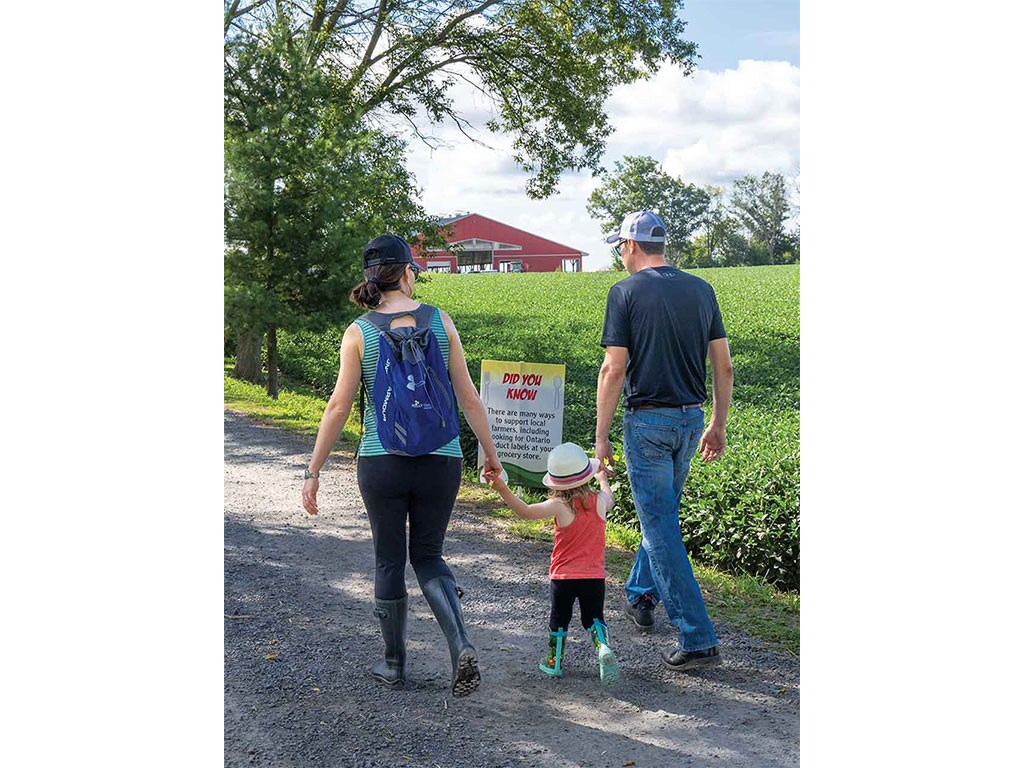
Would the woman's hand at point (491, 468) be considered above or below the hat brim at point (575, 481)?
above

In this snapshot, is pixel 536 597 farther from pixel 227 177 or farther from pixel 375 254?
pixel 227 177

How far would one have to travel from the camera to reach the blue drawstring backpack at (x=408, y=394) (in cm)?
341

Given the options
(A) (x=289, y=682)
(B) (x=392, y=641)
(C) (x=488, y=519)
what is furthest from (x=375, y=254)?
(C) (x=488, y=519)

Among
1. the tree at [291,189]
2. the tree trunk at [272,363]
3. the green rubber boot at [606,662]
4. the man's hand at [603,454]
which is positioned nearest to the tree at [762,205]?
the man's hand at [603,454]


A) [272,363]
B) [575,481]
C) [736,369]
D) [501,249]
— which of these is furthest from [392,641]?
[272,363]

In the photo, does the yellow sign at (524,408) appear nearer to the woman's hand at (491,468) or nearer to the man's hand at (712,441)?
the man's hand at (712,441)

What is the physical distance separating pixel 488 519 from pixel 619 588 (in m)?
1.38

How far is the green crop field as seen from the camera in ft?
16.0

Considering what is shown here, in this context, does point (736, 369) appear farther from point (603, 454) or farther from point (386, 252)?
point (386, 252)

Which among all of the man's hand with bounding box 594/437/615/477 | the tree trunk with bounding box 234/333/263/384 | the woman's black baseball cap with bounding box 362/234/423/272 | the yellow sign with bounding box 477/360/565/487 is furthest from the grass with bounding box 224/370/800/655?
the woman's black baseball cap with bounding box 362/234/423/272

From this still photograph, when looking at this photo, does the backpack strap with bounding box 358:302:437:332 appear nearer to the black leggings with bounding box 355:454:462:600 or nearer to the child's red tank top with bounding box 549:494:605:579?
the black leggings with bounding box 355:454:462:600

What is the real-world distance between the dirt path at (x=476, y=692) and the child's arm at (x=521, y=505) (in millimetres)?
676

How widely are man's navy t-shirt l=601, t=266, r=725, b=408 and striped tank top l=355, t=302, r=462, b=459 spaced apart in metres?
0.66

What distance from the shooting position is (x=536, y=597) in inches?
189
